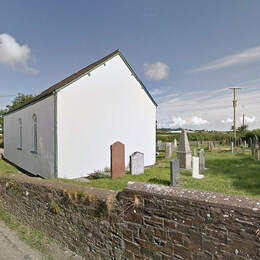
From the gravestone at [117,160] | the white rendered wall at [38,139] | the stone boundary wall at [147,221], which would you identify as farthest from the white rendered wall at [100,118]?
the stone boundary wall at [147,221]

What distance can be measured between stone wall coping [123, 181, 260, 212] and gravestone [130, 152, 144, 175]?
20.9 ft

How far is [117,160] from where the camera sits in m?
9.25

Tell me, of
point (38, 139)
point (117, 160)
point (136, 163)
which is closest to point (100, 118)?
point (117, 160)

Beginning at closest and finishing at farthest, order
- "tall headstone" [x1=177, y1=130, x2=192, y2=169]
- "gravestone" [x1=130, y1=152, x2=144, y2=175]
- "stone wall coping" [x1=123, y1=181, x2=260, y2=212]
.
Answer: "stone wall coping" [x1=123, y1=181, x2=260, y2=212] < "gravestone" [x1=130, y1=152, x2=144, y2=175] < "tall headstone" [x1=177, y1=130, x2=192, y2=169]

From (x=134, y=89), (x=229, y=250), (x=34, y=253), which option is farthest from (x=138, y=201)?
(x=134, y=89)

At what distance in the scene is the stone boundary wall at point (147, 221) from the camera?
2.14 metres

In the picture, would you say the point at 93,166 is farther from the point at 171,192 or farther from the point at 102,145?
the point at 171,192

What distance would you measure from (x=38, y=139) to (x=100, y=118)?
3742 mm

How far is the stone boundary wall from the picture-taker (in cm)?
214

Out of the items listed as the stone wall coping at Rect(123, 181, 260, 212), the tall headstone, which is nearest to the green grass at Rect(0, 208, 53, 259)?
the stone wall coping at Rect(123, 181, 260, 212)

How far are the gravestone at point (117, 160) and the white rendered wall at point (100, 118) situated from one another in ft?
4.94

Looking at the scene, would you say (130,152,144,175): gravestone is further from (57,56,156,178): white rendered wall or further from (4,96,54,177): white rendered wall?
(4,96,54,177): white rendered wall

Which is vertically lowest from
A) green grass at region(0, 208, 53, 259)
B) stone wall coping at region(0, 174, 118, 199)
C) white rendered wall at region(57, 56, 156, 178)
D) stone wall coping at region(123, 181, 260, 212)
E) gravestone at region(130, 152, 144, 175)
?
green grass at region(0, 208, 53, 259)

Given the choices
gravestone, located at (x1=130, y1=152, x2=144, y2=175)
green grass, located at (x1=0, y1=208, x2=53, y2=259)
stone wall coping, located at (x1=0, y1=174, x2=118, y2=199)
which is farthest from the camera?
gravestone, located at (x1=130, y1=152, x2=144, y2=175)
